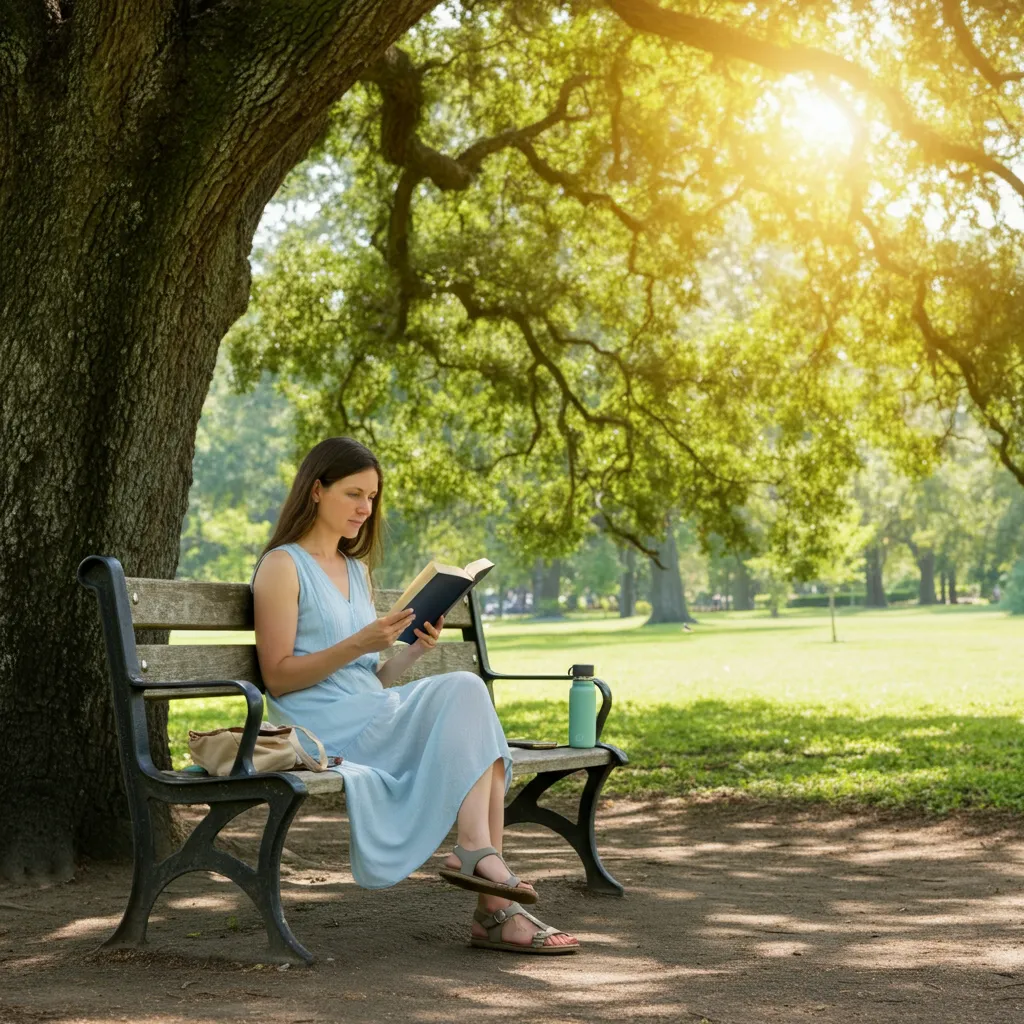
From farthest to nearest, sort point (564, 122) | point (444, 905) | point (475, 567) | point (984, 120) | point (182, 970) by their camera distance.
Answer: point (564, 122), point (984, 120), point (444, 905), point (475, 567), point (182, 970)

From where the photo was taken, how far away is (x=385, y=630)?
15.0ft

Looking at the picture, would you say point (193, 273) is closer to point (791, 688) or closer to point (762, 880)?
point (762, 880)

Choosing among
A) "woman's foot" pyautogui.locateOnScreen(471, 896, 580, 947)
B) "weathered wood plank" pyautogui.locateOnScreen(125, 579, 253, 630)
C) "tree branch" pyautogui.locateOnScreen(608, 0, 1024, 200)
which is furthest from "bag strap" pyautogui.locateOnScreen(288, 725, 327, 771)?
"tree branch" pyautogui.locateOnScreen(608, 0, 1024, 200)

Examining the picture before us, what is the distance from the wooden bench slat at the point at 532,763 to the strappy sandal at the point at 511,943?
58 cm

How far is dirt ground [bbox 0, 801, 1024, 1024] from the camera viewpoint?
3762 millimetres

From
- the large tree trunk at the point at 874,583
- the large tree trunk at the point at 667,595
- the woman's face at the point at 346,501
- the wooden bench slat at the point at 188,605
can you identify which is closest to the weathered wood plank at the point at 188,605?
the wooden bench slat at the point at 188,605

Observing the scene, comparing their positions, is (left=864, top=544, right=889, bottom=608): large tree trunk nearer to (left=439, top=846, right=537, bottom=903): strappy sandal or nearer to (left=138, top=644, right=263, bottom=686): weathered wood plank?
(left=138, top=644, right=263, bottom=686): weathered wood plank

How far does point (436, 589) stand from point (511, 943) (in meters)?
1.16

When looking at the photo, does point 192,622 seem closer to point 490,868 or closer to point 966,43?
point 490,868

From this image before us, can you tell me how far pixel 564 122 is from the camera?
595 inches

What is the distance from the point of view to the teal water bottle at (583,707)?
555 cm

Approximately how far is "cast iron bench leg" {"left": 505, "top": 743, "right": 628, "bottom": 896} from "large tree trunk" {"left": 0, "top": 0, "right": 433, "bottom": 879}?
1.64 m

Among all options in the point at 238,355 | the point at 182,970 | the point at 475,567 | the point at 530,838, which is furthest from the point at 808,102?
the point at 182,970

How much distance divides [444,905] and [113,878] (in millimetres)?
1332
